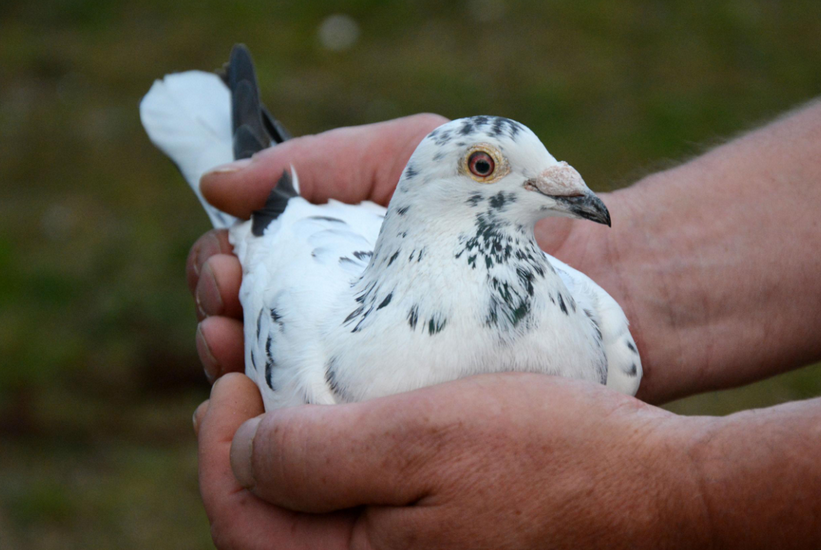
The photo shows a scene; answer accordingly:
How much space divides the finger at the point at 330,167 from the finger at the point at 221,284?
31 centimetres

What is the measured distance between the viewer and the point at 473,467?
81.7 inches

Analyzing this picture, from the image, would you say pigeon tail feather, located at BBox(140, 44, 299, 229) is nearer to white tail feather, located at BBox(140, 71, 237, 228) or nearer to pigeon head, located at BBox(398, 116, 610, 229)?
white tail feather, located at BBox(140, 71, 237, 228)

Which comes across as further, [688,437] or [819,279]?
[819,279]

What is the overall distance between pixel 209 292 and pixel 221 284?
0.26ft

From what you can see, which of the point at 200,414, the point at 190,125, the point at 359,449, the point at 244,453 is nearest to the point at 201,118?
the point at 190,125

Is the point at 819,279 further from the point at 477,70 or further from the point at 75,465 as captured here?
the point at 477,70

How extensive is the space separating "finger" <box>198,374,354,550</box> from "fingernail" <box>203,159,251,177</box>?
1058 mm

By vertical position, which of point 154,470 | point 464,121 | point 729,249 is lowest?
point 154,470

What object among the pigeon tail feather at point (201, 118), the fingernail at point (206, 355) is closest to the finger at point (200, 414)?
the fingernail at point (206, 355)

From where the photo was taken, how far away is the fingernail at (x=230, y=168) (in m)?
3.49

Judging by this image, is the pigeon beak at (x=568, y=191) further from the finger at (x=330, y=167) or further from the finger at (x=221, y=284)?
the finger at (x=221, y=284)

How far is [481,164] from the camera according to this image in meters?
2.25

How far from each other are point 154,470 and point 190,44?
446 centimetres

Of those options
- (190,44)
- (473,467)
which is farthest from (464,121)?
(190,44)
